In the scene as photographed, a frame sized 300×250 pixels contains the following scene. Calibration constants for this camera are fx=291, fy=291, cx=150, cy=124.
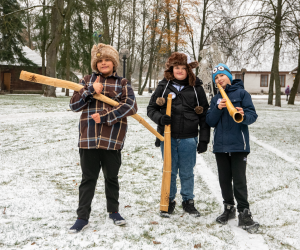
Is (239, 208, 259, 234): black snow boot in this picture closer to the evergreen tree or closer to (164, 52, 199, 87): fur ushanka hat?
(164, 52, 199, 87): fur ushanka hat

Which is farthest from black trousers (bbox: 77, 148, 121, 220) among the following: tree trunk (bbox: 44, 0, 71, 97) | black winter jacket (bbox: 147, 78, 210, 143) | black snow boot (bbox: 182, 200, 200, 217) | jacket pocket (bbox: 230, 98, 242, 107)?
tree trunk (bbox: 44, 0, 71, 97)

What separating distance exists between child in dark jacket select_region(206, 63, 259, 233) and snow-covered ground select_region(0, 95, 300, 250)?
260 mm

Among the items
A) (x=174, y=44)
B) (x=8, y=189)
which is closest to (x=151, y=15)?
(x=174, y=44)

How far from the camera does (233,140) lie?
295 centimetres

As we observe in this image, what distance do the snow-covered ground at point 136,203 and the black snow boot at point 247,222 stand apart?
0.07 meters

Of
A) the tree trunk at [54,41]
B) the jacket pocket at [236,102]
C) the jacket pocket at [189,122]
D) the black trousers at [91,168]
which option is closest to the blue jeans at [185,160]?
the jacket pocket at [189,122]

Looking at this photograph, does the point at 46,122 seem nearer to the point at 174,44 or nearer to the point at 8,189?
the point at 8,189

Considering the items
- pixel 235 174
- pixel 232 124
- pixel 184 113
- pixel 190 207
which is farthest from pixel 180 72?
pixel 190 207

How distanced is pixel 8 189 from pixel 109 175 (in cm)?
190

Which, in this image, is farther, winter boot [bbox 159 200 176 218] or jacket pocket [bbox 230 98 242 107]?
winter boot [bbox 159 200 176 218]

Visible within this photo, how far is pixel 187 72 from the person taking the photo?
327 cm

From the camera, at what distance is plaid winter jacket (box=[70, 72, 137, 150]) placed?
2805 millimetres

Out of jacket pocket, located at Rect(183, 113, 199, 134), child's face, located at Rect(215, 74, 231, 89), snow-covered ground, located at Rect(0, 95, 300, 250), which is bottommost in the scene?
snow-covered ground, located at Rect(0, 95, 300, 250)

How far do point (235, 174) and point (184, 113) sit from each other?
83 centimetres
